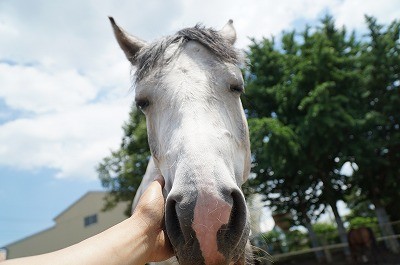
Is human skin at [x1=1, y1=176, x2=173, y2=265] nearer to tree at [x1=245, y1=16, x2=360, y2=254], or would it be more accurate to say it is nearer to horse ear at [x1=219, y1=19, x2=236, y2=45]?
horse ear at [x1=219, y1=19, x2=236, y2=45]

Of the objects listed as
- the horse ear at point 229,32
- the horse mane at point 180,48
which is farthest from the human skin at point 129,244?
the horse ear at point 229,32

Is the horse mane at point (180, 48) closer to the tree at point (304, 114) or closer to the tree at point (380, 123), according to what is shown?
the tree at point (304, 114)

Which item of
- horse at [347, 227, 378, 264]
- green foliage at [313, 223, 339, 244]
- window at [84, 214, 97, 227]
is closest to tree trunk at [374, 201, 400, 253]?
horse at [347, 227, 378, 264]

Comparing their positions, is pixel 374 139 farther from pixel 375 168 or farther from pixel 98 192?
pixel 98 192

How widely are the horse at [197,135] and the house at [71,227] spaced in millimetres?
34914

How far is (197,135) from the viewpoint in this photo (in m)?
2.02

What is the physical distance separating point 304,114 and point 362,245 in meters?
6.36

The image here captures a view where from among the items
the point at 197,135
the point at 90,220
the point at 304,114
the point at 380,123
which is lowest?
the point at 197,135

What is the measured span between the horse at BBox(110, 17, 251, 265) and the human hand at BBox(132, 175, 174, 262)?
Answer: 0.35 feet

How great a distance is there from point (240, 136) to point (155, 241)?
3.65 feet

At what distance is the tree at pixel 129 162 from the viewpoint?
18922 millimetres

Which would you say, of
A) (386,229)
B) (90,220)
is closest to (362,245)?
(386,229)

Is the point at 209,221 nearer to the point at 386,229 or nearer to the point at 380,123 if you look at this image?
the point at 380,123

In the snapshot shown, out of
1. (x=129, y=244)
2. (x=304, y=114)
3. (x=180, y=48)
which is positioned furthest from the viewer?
(x=304, y=114)
